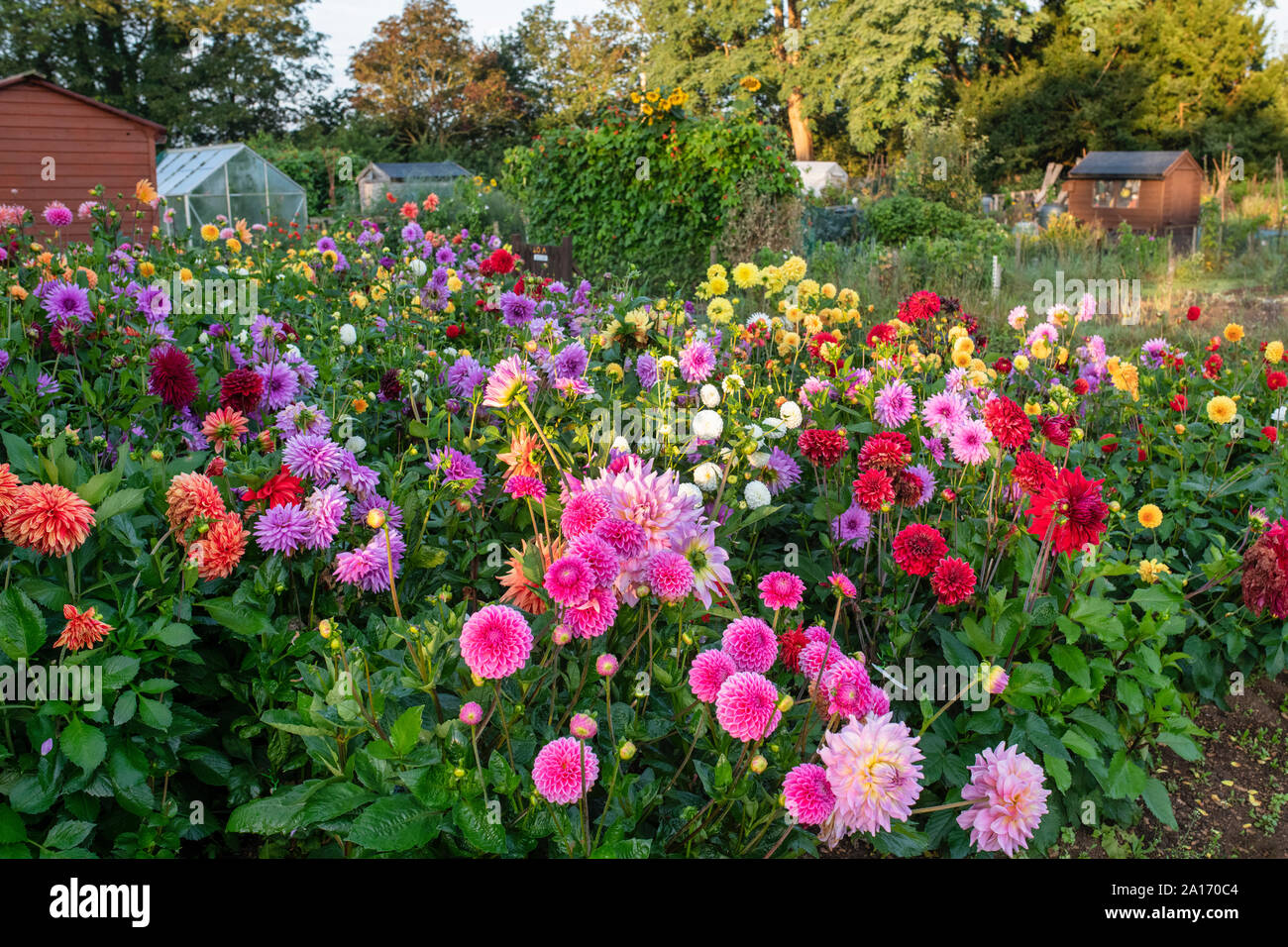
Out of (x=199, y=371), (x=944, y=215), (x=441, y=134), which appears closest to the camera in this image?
(x=199, y=371)

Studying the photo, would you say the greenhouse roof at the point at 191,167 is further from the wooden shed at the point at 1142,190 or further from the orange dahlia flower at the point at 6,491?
the orange dahlia flower at the point at 6,491

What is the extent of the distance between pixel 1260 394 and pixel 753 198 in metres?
5.94

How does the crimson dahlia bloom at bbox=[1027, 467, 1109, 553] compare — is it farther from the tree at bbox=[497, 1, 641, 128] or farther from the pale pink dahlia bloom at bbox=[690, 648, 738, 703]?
the tree at bbox=[497, 1, 641, 128]

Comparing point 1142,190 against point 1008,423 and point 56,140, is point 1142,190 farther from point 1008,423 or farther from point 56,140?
point 56,140

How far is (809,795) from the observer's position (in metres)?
1.24

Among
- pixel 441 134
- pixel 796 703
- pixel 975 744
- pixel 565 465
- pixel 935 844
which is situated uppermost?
pixel 441 134

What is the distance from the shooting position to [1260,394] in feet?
12.0

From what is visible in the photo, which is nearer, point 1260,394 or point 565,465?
point 565,465

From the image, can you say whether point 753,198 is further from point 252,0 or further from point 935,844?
point 252,0

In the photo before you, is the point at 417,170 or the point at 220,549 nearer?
the point at 220,549

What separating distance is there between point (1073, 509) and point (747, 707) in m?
0.83

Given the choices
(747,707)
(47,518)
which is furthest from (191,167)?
(747,707)

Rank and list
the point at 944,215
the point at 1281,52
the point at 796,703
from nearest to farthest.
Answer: the point at 796,703 < the point at 944,215 < the point at 1281,52

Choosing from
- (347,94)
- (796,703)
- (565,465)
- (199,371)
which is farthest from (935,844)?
(347,94)
